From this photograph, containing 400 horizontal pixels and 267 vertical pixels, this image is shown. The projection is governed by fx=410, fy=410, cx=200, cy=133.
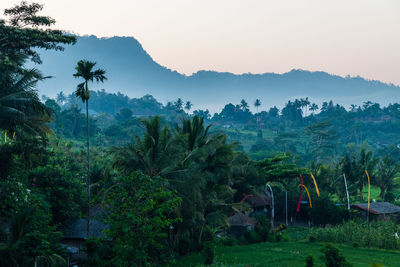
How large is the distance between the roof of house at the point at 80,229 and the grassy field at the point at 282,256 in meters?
4.77

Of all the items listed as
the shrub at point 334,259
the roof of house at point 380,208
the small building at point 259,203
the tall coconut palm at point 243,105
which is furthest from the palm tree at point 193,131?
the tall coconut palm at point 243,105

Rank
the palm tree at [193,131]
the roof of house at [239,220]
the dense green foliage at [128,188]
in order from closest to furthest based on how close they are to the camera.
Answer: the dense green foliage at [128,188]
the palm tree at [193,131]
the roof of house at [239,220]

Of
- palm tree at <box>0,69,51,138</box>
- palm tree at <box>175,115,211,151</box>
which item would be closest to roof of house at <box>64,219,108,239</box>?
palm tree at <box>175,115,211,151</box>

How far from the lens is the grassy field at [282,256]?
20359 mm

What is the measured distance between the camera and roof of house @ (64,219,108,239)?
22578 millimetres

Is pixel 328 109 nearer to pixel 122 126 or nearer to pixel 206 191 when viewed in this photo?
pixel 122 126

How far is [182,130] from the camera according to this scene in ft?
83.0

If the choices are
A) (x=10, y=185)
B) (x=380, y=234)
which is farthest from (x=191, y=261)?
(x=380, y=234)

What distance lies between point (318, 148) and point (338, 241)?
247 ft

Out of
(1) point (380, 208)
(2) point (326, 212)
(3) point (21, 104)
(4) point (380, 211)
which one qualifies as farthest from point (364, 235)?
(3) point (21, 104)

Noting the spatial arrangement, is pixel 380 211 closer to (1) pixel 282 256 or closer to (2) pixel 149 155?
(1) pixel 282 256

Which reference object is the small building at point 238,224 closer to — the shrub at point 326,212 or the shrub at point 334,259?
the shrub at point 326,212

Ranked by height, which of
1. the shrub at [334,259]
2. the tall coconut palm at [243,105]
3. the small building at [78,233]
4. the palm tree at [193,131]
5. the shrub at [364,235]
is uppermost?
the tall coconut palm at [243,105]

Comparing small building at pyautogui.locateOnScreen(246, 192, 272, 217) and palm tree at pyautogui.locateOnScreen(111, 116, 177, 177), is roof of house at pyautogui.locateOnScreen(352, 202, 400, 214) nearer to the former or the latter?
small building at pyautogui.locateOnScreen(246, 192, 272, 217)
